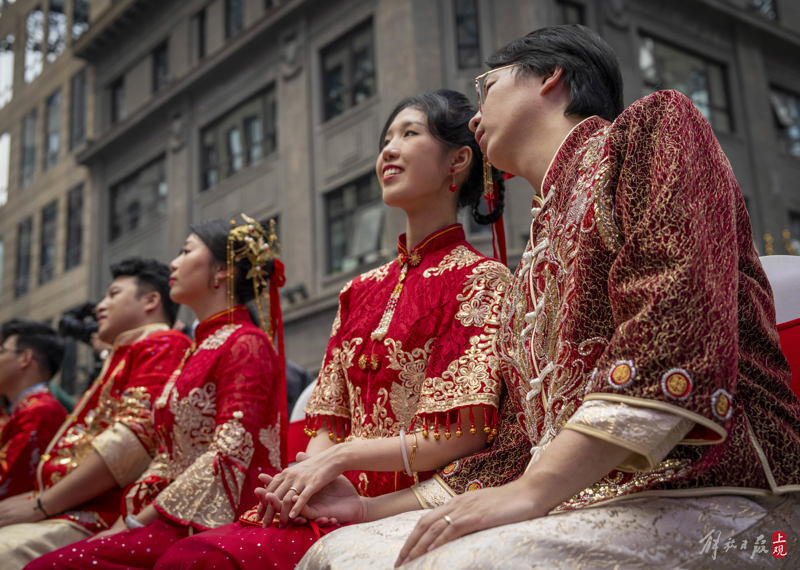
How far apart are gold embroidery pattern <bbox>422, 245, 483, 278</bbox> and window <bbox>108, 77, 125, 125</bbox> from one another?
1605 cm

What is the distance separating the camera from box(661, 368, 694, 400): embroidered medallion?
1242mm

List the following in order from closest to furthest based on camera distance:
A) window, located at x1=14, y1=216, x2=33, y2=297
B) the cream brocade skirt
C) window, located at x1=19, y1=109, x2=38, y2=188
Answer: the cream brocade skirt
window, located at x1=14, y1=216, x2=33, y2=297
window, located at x1=19, y1=109, x2=38, y2=188

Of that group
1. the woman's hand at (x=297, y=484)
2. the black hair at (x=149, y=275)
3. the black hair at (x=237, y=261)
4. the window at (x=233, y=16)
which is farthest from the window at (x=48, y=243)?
the woman's hand at (x=297, y=484)

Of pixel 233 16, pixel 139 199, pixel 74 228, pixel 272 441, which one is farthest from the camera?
pixel 74 228

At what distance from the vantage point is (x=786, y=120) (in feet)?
45.9

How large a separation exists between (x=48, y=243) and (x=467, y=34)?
1111 centimetres

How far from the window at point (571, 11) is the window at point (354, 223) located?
3.39 meters

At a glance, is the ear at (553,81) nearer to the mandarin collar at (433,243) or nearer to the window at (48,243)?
the mandarin collar at (433,243)

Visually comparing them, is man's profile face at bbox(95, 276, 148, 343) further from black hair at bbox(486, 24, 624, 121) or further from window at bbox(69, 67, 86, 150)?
window at bbox(69, 67, 86, 150)

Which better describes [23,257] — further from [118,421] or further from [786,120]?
[118,421]

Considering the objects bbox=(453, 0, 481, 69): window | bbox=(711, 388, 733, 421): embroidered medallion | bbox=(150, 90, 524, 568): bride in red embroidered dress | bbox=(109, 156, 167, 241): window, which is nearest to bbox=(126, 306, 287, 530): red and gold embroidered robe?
bbox=(150, 90, 524, 568): bride in red embroidered dress

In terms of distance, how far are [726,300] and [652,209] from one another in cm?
19

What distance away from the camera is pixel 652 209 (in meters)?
1.40

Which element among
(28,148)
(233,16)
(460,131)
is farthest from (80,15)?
(460,131)
